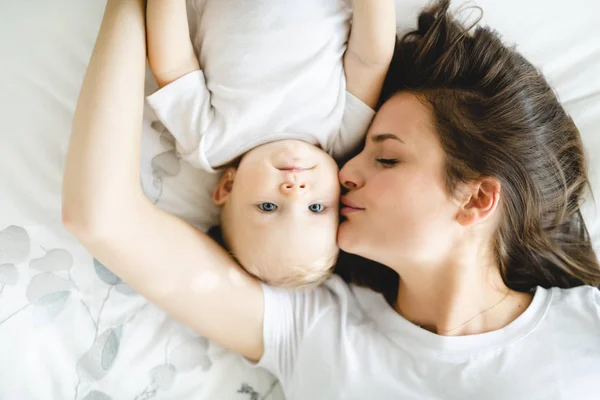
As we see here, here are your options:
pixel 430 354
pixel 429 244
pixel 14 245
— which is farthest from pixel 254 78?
pixel 430 354

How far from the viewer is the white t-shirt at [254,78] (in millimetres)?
1175

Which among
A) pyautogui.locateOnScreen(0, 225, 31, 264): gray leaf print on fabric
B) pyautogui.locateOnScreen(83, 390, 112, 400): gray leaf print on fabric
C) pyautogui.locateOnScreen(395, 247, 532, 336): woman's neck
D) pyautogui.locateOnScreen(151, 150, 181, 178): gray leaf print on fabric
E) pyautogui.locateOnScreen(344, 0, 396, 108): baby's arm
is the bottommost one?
pyautogui.locateOnScreen(83, 390, 112, 400): gray leaf print on fabric

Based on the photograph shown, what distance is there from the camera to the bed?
1.16m

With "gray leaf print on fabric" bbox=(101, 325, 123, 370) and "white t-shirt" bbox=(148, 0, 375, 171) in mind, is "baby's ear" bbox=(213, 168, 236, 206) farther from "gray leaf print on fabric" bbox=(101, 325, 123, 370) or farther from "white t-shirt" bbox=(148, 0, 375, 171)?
"gray leaf print on fabric" bbox=(101, 325, 123, 370)

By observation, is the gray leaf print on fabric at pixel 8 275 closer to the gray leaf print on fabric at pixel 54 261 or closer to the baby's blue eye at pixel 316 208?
the gray leaf print on fabric at pixel 54 261

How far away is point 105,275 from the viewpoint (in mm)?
1229

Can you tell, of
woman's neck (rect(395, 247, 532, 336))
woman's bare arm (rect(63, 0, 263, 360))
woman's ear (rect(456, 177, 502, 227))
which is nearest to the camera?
woman's bare arm (rect(63, 0, 263, 360))

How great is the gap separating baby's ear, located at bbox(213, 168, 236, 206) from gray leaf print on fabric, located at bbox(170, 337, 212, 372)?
0.33 metres

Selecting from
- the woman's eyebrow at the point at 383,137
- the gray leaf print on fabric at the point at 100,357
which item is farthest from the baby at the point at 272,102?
the gray leaf print on fabric at the point at 100,357

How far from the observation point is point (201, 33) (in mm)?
1216

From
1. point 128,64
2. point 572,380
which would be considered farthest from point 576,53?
point 128,64

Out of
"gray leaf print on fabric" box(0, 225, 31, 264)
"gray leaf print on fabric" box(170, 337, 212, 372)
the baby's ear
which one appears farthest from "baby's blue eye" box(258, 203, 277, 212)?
"gray leaf print on fabric" box(0, 225, 31, 264)

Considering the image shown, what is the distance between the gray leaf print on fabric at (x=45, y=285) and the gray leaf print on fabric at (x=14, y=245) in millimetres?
53

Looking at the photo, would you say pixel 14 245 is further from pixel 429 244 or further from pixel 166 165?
pixel 429 244
